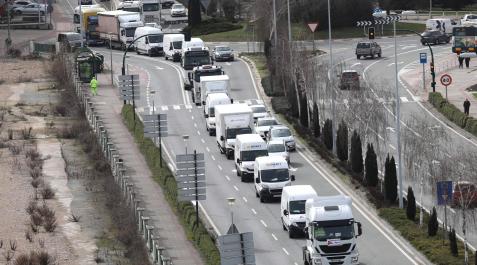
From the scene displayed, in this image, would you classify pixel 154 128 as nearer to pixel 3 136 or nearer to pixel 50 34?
pixel 3 136

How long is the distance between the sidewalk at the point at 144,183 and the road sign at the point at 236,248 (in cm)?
1133

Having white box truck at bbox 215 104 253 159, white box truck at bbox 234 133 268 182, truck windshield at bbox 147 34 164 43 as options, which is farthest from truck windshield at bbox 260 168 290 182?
truck windshield at bbox 147 34 164 43

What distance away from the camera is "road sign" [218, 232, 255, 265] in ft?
190

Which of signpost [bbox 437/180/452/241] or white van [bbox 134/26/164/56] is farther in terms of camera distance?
white van [bbox 134/26/164/56]

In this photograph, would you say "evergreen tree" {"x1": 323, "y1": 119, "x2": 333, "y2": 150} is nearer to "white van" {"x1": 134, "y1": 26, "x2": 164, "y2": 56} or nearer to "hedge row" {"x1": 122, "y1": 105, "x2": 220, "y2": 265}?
"hedge row" {"x1": 122, "y1": 105, "x2": 220, "y2": 265}

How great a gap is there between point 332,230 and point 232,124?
100 feet

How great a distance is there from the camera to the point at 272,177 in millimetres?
83750

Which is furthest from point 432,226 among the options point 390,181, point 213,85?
point 213,85

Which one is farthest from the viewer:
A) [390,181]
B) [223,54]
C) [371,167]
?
[223,54]

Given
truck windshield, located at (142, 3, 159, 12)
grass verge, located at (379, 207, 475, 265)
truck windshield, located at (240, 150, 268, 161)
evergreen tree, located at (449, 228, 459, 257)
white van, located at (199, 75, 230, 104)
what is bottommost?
grass verge, located at (379, 207, 475, 265)

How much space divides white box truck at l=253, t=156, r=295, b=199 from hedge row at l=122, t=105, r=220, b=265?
493 cm

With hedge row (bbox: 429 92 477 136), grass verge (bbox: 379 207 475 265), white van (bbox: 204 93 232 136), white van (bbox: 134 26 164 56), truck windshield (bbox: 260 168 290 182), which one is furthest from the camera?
white van (bbox: 134 26 164 56)

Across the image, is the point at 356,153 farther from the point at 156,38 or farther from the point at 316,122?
the point at 156,38

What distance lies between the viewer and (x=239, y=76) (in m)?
130
